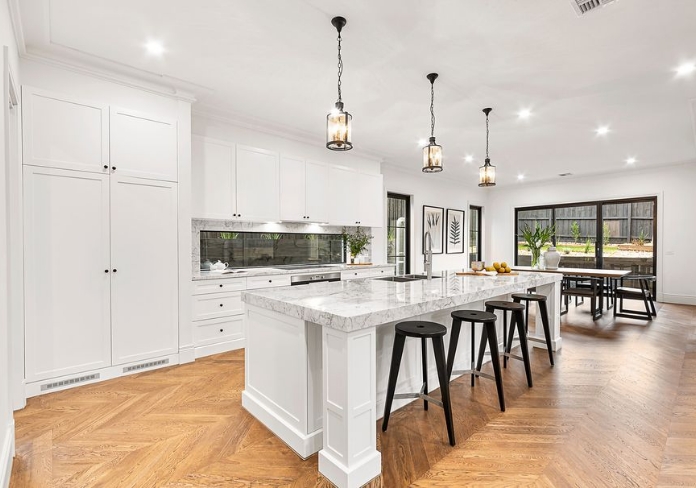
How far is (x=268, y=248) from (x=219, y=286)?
1149 mm

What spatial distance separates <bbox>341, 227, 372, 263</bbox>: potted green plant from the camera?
5.84 metres

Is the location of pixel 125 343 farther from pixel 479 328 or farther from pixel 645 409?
pixel 645 409

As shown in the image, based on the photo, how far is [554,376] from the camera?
10.7ft

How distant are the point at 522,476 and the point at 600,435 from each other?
2.56 feet

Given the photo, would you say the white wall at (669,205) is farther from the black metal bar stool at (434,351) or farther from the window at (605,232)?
the black metal bar stool at (434,351)

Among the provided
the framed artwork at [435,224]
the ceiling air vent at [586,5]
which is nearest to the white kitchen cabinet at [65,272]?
the ceiling air vent at [586,5]

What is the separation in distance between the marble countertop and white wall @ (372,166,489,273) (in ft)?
11.5

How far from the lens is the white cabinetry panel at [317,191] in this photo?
5.02 meters

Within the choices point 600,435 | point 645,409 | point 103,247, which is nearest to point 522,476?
point 600,435

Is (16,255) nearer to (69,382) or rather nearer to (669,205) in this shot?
(69,382)

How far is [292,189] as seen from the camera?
4812 mm

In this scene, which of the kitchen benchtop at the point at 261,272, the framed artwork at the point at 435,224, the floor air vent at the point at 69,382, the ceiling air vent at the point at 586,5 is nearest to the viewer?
the ceiling air vent at the point at 586,5

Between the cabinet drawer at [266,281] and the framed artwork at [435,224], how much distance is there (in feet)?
13.3

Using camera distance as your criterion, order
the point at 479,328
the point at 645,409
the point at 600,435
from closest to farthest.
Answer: the point at 600,435, the point at 645,409, the point at 479,328
